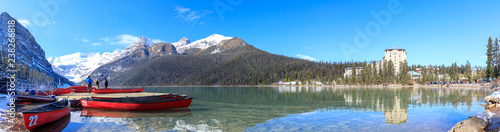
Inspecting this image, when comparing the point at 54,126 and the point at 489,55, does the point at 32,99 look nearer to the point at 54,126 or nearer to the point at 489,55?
the point at 54,126

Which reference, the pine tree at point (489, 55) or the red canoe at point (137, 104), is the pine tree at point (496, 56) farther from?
the red canoe at point (137, 104)

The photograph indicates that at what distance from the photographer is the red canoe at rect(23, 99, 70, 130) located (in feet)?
46.9

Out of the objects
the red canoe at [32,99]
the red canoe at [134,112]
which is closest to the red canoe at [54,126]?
the red canoe at [134,112]

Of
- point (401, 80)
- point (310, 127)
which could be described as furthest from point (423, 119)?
point (401, 80)

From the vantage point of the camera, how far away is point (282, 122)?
18.1m

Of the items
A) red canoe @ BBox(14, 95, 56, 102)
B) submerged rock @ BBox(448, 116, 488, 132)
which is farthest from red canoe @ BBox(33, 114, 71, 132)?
submerged rock @ BBox(448, 116, 488, 132)

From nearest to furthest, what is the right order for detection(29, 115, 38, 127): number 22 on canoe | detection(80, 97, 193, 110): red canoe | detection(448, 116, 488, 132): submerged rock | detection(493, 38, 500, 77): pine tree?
detection(448, 116, 488, 132): submerged rock
detection(29, 115, 38, 127): number 22 on canoe
detection(80, 97, 193, 110): red canoe
detection(493, 38, 500, 77): pine tree

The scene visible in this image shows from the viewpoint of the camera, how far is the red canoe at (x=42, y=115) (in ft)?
46.9

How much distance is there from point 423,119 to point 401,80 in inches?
4823

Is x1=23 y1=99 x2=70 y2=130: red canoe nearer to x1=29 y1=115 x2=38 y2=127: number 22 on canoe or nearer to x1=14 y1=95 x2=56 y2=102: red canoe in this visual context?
x1=29 y1=115 x2=38 y2=127: number 22 on canoe

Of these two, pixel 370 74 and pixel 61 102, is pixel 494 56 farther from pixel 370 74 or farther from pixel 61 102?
pixel 61 102

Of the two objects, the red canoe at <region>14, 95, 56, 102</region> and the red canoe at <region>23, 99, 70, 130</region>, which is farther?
the red canoe at <region>14, 95, 56, 102</region>

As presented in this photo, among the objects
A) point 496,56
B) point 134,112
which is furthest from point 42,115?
point 496,56

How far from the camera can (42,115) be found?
15484 mm
